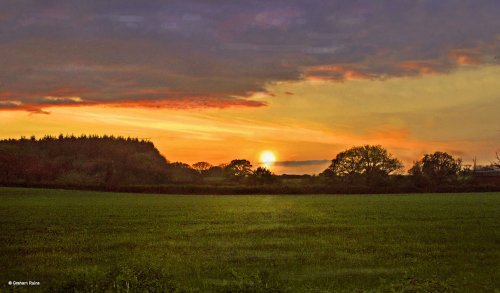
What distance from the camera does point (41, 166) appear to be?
13988cm

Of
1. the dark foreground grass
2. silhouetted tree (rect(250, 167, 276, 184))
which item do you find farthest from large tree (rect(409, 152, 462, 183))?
the dark foreground grass

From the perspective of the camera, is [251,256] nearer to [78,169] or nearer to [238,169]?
[238,169]

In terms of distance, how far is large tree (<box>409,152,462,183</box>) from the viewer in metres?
121

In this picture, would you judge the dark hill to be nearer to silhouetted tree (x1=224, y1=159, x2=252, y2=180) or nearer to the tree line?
the tree line

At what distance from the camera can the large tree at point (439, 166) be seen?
121 metres

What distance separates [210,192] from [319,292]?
8414cm

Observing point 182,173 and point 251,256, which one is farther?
point 182,173

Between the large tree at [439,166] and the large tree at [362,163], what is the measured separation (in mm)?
5651

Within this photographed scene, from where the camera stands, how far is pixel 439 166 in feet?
413

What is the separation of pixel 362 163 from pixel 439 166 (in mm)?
22124

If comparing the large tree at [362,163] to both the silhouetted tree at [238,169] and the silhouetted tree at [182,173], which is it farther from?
the silhouetted tree at [182,173]

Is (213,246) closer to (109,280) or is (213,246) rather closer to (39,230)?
(109,280)

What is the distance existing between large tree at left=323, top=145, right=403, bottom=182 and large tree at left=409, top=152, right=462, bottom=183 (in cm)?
565

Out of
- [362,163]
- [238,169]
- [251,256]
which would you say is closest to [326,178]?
[362,163]
